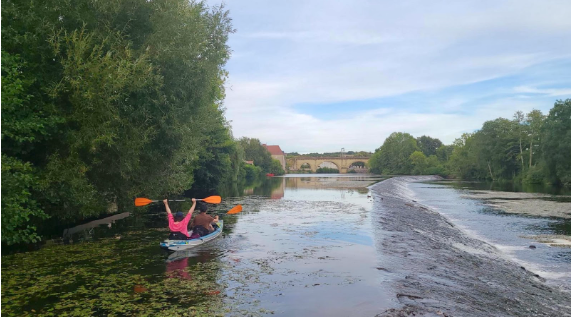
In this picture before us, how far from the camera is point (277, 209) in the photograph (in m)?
30.6

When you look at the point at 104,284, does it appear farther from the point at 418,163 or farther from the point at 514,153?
the point at 418,163

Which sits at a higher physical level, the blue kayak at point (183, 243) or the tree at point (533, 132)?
the tree at point (533, 132)

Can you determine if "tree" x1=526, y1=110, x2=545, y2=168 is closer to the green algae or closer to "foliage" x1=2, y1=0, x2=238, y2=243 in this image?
"foliage" x1=2, y1=0, x2=238, y2=243

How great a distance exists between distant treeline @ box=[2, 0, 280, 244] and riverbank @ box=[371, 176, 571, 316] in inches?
389

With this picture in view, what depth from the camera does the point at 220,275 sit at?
38.5 feet

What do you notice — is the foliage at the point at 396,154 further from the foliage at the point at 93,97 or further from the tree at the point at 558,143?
the foliage at the point at 93,97

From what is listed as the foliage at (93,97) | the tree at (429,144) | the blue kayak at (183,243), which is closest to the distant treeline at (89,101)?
the foliage at (93,97)

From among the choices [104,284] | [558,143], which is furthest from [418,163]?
[104,284]

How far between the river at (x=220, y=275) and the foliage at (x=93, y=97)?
5.63 ft

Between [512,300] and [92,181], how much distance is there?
15.1 meters

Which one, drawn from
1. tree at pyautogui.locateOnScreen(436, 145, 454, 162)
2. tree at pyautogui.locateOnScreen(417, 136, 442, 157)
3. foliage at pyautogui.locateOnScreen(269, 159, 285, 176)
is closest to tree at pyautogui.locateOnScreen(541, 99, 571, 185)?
foliage at pyautogui.locateOnScreen(269, 159, 285, 176)

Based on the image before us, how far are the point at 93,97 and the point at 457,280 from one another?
40.0ft

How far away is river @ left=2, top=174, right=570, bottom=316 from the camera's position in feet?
29.4

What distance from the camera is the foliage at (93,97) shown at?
1378 cm
